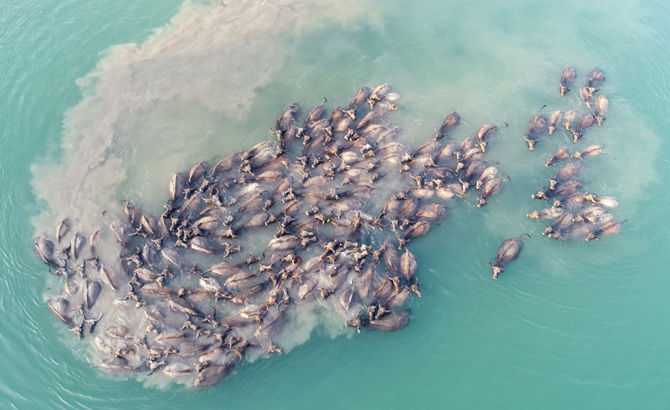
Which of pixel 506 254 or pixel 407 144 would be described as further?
pixel 407 144

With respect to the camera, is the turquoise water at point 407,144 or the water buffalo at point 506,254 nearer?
the turquoise water at point 407,144

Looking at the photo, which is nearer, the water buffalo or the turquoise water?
the turquoise water

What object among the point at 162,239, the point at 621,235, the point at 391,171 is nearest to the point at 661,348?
the point at 621,235

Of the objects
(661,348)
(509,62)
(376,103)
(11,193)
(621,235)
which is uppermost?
(11,193)

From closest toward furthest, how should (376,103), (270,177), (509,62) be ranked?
Answer: (270,177)
(376,103)
(509,62)

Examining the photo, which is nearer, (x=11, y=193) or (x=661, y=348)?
(x=661, y=348)

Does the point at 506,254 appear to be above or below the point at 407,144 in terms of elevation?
below

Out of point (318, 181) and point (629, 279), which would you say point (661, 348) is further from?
point (318, 181)

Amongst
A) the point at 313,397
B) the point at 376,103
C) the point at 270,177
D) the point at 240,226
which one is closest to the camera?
the point at 313,397
